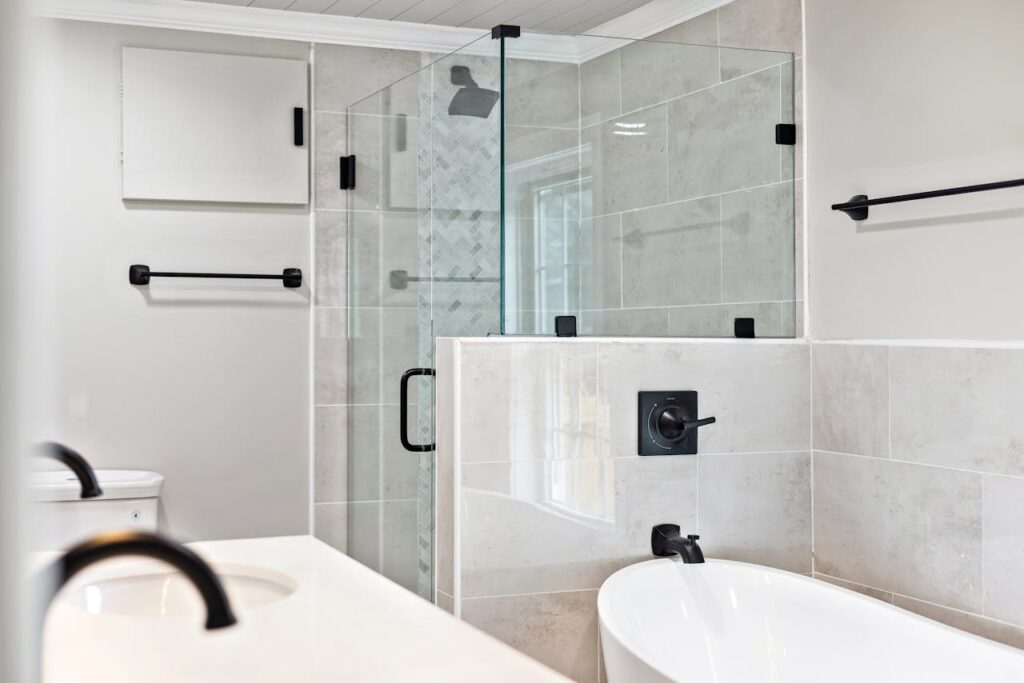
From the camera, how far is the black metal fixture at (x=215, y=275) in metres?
1.94

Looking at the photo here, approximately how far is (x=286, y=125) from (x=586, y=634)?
134 cm

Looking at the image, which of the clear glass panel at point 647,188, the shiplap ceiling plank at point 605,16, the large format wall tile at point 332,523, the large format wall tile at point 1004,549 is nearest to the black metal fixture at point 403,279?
the clear glass panel at point 647,188

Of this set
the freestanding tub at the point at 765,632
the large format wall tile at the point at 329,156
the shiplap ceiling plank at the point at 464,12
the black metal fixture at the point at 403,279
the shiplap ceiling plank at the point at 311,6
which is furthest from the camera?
the shiplap ceiling plank at the point at 464,12

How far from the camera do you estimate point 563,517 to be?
6.24 ft

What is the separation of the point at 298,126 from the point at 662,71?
864 mm

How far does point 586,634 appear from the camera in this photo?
75.8 inches

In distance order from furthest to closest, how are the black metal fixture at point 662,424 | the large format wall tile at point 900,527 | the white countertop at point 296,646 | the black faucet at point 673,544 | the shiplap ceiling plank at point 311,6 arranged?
the shiplap ceiling plank at point 311,6
the black metal fixture at point 662,424
the black faucet at point 673,544
the large format wall tile at point 900,527
the white countertop at point 296,646

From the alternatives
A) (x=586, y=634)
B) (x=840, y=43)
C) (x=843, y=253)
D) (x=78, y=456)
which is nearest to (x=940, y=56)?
(x=840, y=43)

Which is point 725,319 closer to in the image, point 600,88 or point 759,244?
point 759,244

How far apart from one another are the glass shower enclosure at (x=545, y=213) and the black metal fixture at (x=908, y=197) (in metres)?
0.20

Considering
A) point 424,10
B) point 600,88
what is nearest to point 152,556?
point 600,88

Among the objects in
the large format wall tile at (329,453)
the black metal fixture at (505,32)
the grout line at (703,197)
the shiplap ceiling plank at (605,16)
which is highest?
the shiplap ceiling plank at (605,16)

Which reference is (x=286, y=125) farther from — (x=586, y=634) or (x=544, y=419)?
(x=586, y=634)

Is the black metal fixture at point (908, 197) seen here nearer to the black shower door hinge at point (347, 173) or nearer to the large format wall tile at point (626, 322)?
the large format wall tile at point (626, 322)
